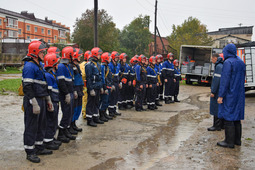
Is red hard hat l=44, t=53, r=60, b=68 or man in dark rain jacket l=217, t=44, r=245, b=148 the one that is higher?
red hard hat l=44, t=53, r=60, b=68

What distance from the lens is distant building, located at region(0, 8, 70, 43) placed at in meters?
53.2

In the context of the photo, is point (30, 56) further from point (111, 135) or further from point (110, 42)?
point (110, 42)

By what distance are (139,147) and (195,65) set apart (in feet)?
55.0

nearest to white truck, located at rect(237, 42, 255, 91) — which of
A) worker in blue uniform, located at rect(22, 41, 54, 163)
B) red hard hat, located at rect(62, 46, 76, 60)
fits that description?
red hard hat, located at rect(62, 46, 76, 60)

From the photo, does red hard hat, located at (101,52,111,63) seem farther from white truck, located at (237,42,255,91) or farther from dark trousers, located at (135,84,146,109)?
white truck, located at (237,42,255,91)

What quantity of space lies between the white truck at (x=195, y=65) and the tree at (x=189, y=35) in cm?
1688

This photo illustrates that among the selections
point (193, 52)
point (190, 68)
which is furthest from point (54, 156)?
point (193, 52)

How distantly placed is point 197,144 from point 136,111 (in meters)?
4.12

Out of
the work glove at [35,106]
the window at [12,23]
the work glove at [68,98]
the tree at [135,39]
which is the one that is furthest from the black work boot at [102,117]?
the window at [12,23]

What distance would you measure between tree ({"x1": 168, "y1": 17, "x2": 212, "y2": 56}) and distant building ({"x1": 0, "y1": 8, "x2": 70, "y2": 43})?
69.2 ft

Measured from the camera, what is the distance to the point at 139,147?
5297 millimetres

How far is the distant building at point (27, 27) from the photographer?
53.2 meters

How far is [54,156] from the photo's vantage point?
4691mm

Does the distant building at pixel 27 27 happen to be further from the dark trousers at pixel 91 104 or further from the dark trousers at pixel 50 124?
the dark trousers at pixel 50 124
